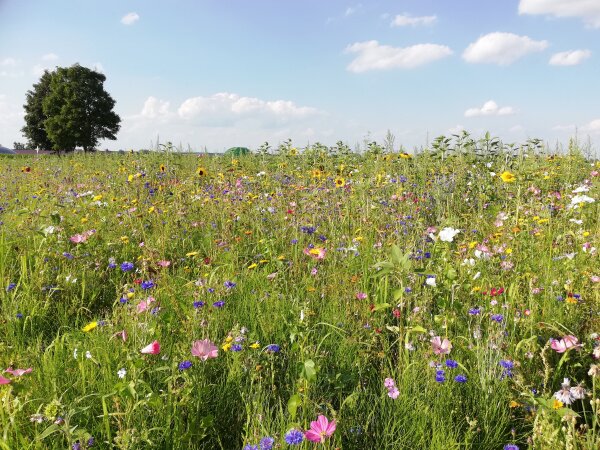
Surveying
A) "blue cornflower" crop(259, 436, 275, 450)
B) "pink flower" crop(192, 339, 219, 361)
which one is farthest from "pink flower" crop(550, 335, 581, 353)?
"pink flower" crop(192, 339, 219, 361)

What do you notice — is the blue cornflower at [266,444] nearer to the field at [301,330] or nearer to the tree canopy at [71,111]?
the field at [301,330]

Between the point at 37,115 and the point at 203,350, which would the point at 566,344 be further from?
the point at 37,115

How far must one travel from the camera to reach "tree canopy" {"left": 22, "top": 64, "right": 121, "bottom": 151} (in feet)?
118

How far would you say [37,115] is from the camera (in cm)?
4072

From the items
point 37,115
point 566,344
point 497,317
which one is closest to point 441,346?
point 497,317

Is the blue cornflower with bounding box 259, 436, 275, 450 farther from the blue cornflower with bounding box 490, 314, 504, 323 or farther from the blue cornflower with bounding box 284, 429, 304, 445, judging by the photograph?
the blue cornflower with bounding box 490, 314, 504, 323

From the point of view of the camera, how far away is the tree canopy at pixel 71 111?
3603 centimetres

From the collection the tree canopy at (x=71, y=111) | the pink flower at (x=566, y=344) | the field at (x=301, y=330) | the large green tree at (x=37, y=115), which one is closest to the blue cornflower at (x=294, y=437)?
the field at (x=301, y=330)

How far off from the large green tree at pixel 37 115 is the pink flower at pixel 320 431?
45.7 m

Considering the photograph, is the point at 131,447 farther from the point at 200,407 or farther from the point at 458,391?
the point at 458,391

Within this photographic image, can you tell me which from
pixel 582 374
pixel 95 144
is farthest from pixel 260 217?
pixel 95 144

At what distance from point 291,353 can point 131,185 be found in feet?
12.8

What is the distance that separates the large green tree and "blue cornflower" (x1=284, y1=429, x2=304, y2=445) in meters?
45.7

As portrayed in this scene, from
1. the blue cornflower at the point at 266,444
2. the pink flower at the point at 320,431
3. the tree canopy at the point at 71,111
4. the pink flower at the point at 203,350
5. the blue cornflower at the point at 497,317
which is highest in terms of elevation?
the tree canopy at the point at 71,111
